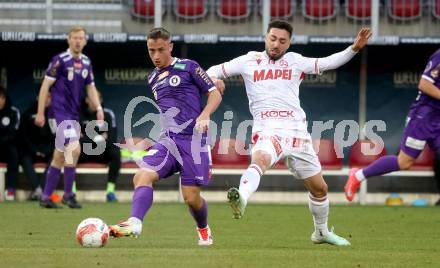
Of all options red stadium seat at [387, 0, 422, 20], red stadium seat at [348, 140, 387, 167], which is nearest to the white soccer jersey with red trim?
red stadium seat at [348, 140, 387, 167]

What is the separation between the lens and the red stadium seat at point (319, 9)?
21266 mm

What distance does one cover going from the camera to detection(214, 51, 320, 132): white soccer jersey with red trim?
32.3 ft

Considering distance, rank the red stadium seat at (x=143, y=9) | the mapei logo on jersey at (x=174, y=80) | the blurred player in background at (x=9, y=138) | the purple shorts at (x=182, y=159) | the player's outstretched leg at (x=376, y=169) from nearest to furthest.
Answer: the purple shorts at (x=182, y=159), the mapei logo on jersey at (x=174, y=80), the player's outstretched leg at (x=376, y=169), the blurred player in background at (x=9, y=138), the red stadium seat at (x=143, y=9)

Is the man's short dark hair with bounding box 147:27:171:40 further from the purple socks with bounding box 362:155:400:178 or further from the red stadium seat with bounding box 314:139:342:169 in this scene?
the red stadium seat with bounding box 314:139:342:169

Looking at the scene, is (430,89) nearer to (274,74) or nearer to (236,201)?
(274,74)

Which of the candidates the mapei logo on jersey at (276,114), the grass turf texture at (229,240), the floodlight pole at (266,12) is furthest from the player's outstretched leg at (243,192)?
the floodlight pole at (266,12)

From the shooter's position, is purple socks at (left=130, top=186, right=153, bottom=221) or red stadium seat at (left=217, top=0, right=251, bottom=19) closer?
purple socks at (left=130, top=186, right=153, bottom=221)

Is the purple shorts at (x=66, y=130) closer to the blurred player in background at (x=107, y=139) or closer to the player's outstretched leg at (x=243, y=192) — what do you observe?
the blurred player in background at (x=107, y=139)

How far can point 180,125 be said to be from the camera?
9.62 m

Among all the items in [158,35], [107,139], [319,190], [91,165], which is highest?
[158,35]

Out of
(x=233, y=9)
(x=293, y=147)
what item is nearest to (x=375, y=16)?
(x=233, y=9)

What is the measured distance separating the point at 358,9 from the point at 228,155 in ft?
12.5

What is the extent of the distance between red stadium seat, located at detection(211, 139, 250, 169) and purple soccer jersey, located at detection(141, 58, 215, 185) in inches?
404

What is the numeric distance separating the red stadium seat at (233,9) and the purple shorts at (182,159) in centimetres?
1185
